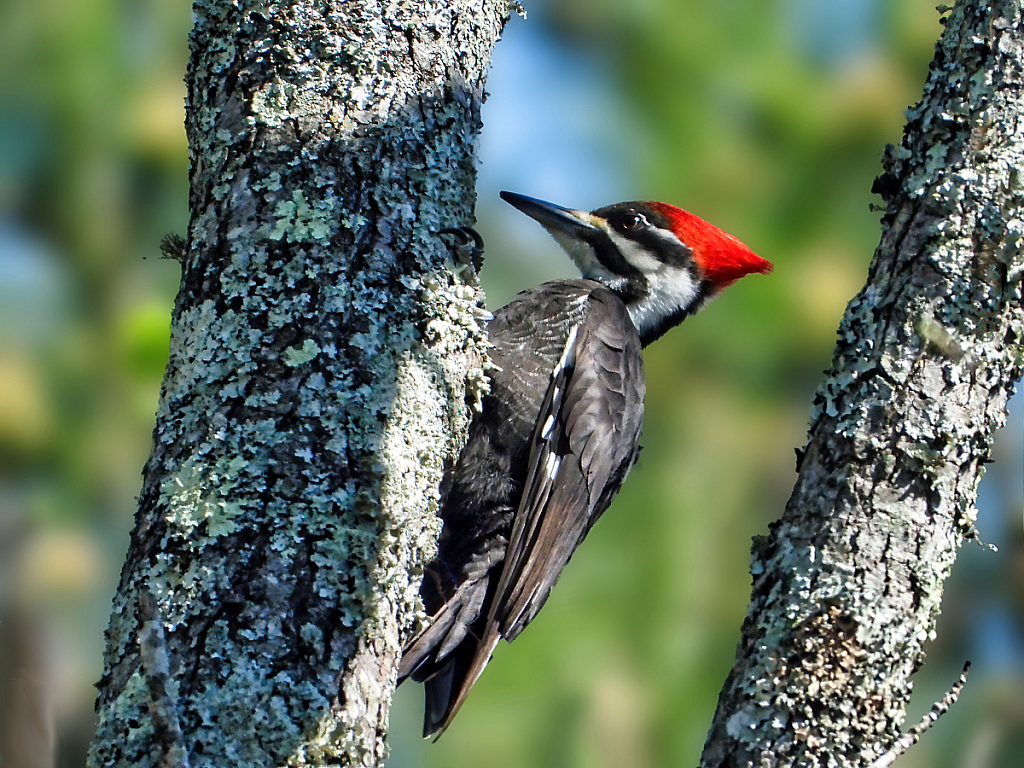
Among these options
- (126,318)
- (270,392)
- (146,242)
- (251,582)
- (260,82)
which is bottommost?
(251,582)

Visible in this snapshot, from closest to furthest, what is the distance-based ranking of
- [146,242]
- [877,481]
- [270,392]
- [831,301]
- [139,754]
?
[139,754] → [270,392] → [877,481] → [146,242] → [831,301]

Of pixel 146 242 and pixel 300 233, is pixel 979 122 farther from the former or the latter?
pixel 146 242

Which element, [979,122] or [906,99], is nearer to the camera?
[979,122]

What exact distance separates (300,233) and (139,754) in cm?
87

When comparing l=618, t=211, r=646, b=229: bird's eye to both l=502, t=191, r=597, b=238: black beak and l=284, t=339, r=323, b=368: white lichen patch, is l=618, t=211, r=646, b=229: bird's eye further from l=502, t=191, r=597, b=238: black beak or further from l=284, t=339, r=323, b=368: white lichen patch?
l=284, t=339, r=323, b=368: white lichen patch

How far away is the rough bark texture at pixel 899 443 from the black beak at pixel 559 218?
5.71 ft

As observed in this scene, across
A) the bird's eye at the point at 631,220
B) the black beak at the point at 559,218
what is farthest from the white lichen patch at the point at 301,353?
the bird's eye at the point at 631,220

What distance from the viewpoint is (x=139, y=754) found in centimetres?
152

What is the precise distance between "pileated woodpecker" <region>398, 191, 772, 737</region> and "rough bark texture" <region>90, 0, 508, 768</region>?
840 mm

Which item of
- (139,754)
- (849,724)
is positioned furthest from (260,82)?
(849,724)

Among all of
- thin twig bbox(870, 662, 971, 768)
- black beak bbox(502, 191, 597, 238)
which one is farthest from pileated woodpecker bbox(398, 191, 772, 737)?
thin twig bbox(870, 662, 971, 768)

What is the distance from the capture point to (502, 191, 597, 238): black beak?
12.5 feet

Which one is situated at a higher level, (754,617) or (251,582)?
(251,582)

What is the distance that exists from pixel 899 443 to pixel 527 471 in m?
1.32
